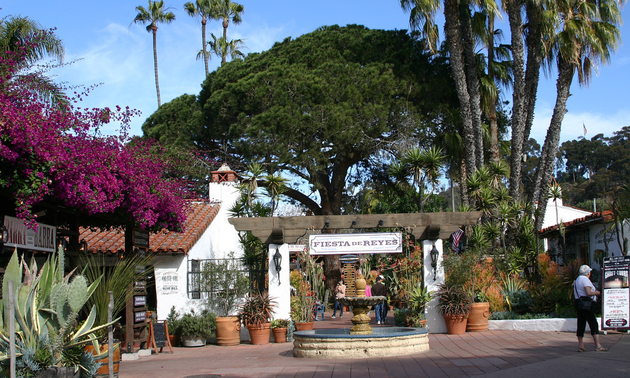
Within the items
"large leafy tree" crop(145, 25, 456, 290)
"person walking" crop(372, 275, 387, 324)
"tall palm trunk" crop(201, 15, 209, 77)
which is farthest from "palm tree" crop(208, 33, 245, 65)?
"person walking" crop(372, 275, 387, 324)

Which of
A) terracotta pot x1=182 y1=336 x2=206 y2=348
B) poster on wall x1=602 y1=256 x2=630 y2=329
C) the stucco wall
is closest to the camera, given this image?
poster on wall x1=602 y1=256 x2=630 y2=329

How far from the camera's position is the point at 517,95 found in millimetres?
21781

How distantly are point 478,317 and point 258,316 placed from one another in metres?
5.28

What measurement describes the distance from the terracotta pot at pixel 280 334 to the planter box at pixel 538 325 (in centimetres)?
502

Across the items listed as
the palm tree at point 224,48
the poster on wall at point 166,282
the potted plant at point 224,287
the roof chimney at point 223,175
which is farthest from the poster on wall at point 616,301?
the palm tree at point 224,48

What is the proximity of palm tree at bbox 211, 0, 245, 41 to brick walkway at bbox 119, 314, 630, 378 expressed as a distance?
34.3 m

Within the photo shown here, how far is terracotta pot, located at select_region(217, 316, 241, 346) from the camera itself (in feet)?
46.9

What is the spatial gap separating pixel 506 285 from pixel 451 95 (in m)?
10.8

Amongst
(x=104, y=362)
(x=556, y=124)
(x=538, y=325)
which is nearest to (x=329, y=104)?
(x=556, y=124)

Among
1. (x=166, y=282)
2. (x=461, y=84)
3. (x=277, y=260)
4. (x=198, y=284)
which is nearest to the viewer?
(x=277, y=260)

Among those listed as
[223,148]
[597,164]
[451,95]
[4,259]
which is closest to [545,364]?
[4,259]

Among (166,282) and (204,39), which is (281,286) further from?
(204,39)

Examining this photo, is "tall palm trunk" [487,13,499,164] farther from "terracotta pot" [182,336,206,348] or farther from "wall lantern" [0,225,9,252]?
"wall lantern" [0,225,9,252]

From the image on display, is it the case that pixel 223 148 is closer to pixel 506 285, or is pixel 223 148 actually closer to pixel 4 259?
pixel 506 285
